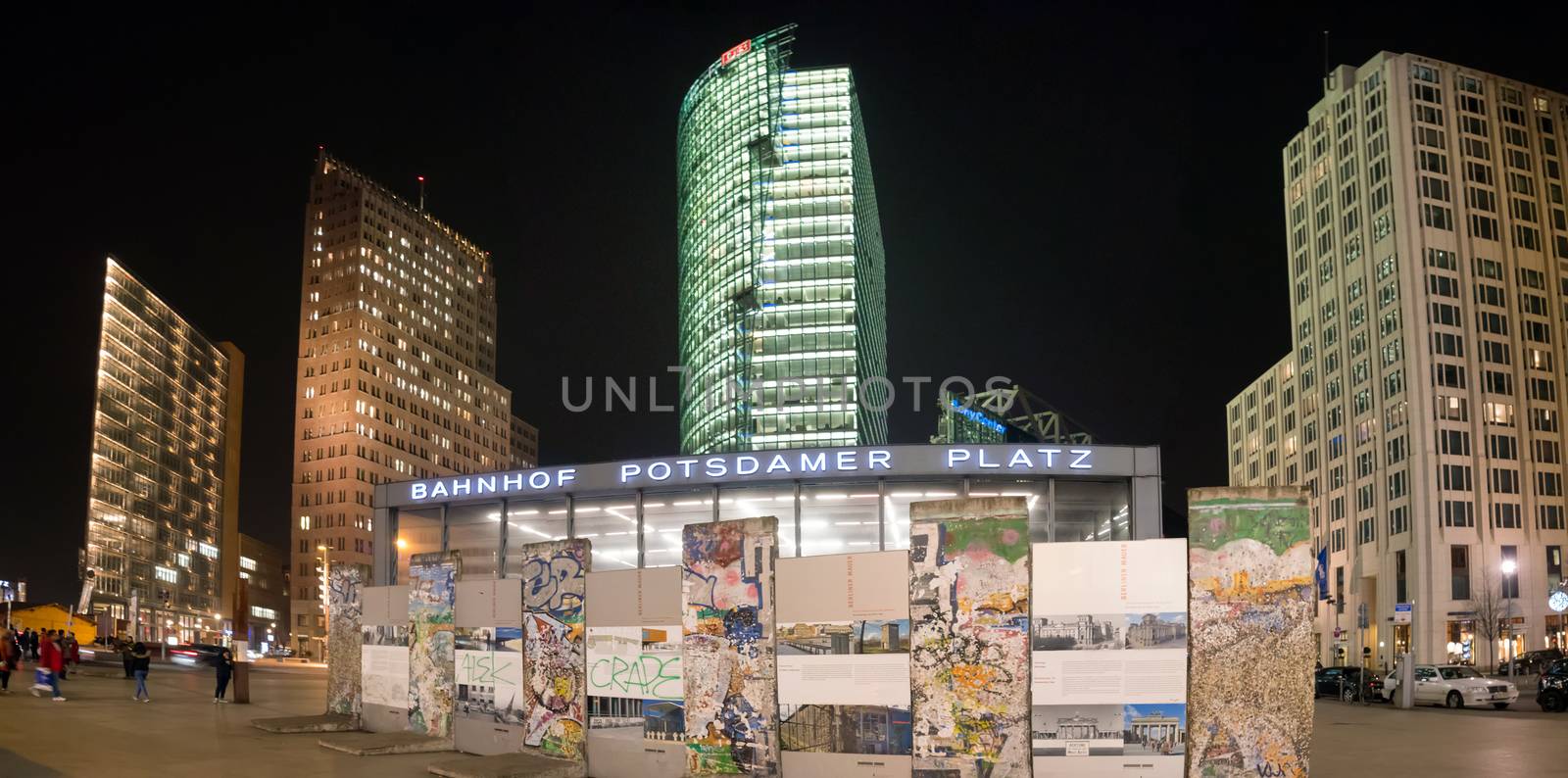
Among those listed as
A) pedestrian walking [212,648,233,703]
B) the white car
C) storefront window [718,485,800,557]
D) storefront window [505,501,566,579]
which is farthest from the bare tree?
pedestrian walking [212,648,233,703]

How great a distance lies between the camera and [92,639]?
315ft

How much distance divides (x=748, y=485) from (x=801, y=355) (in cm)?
10145

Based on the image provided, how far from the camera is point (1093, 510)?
3428cm

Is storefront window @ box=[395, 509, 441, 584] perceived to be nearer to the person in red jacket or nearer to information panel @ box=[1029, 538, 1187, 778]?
the person in red jacket

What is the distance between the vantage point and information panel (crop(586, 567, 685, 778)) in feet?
59.2

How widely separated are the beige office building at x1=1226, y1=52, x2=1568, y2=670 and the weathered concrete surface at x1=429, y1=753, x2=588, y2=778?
3796 inches

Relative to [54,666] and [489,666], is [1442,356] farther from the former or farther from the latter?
[489,666]

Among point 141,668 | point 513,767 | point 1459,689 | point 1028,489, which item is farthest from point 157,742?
point 1459,689

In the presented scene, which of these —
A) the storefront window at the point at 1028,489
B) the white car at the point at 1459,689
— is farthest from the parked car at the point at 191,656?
the white car at the point at 1459,689

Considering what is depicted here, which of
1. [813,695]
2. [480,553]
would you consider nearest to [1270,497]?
[813,695]

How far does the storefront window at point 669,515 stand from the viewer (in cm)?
3488

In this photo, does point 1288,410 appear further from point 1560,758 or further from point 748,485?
point 1560,758

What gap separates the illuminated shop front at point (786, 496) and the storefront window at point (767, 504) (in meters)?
0.04

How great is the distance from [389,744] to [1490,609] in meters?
96.2
